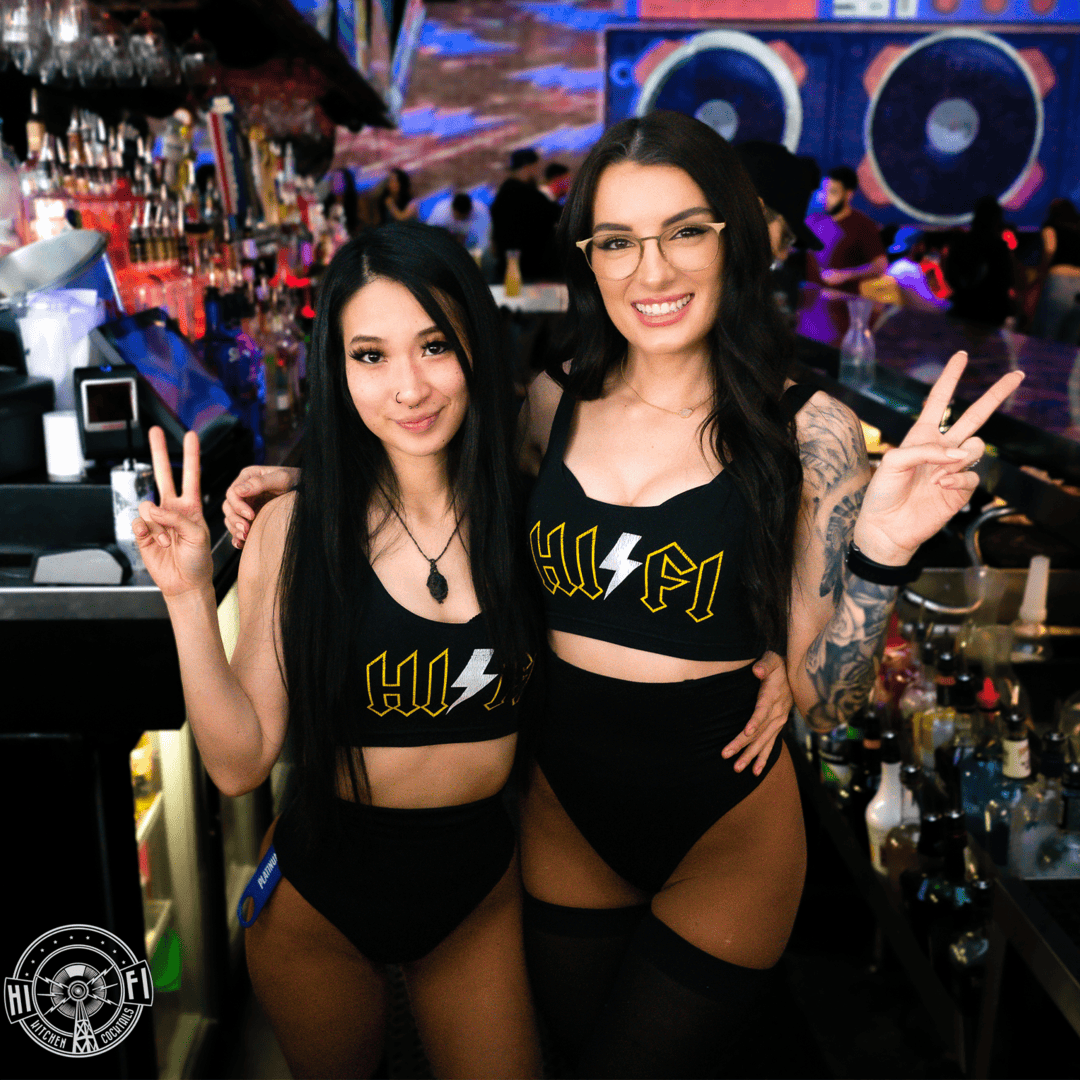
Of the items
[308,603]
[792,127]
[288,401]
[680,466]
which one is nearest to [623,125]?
[680,466]

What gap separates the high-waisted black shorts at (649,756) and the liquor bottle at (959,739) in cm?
70

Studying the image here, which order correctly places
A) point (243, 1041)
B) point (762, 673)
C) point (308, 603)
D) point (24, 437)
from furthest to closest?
1. point (243, 1041)
2. point (24, 437)
3. point (762, 673)
4. point (308, 603)

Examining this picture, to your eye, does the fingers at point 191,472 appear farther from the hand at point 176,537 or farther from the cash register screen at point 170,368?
the cash register screen at point 170,368

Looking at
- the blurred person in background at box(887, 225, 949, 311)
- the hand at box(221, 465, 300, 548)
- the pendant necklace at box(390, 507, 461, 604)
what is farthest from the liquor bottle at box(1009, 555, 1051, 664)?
the blurred person in background at box(887, 225, 949, 311)

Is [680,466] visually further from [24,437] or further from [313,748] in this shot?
[24,437]

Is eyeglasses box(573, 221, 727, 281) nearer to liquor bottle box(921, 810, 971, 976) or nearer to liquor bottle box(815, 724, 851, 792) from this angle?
liquor bottle box(921, 810, 971, 976)

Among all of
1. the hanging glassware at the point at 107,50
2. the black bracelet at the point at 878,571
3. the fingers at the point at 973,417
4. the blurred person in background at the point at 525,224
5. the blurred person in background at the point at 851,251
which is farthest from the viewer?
the blurred person in background at the point at 525,224

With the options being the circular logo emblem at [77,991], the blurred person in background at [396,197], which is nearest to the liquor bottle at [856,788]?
the circular logo emblem at [77,991]

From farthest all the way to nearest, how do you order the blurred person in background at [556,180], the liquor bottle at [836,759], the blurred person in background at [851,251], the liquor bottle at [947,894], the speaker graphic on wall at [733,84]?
the speaker graphic on wall at [733,84], the blurred person in background at [556,180], the blurred person in background at [851,251], the liquor bottle at [836,759], the liquor bottle at [947,894]

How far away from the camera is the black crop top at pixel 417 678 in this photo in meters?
1.48

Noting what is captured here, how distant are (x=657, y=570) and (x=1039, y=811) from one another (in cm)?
95

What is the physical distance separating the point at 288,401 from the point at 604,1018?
212cm

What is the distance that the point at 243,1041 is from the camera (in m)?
2.43

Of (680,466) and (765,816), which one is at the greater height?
(680,466)
